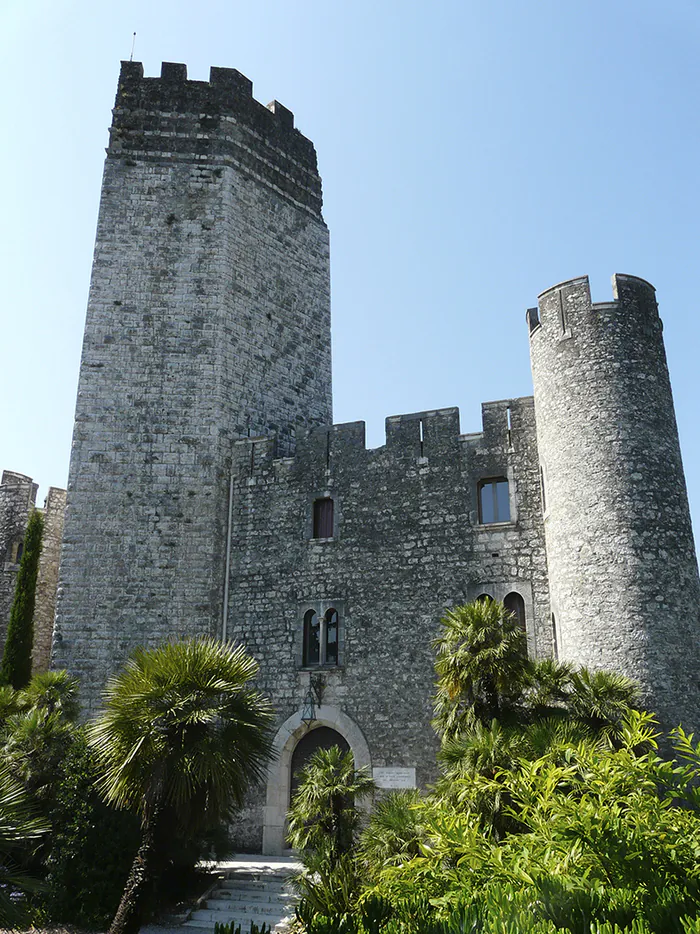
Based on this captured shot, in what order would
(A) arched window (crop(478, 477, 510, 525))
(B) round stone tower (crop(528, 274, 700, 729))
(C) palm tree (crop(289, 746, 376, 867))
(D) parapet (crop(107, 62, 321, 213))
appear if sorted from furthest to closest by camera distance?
(D) parapet (crop(107, 62, 321, 213)), (A) arched window (crop(478, 477, 510, 525)), (B) round stone tower (crop(528, 274, 700, 729)), (C) palm tree (crop(289, 746, 376, 867))

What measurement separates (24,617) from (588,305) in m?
14.6

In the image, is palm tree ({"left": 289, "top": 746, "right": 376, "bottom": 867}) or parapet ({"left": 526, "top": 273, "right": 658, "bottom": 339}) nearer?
palm tree ({"left": 289, "top": 746, "right": 376, "bottom": 867})

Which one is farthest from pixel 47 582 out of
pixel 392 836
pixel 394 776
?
pixel 392 836

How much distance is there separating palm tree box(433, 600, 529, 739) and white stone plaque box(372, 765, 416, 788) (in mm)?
2218

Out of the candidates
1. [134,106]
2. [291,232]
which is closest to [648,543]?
[291,232]

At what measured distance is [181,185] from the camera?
18766 mm

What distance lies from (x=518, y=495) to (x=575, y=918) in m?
10.3

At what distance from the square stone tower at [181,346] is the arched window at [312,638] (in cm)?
194

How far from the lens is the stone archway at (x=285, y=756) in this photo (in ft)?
46.8

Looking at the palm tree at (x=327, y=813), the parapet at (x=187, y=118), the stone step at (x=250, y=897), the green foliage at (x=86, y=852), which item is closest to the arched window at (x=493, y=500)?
the palm tree at (x=327, y=813)

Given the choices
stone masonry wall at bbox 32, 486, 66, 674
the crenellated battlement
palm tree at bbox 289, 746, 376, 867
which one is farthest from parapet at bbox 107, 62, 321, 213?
palm tree at bbox 289, 746, 376, 867

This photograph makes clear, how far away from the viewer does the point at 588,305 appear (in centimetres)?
1354

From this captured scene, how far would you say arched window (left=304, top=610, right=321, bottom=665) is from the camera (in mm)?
15156

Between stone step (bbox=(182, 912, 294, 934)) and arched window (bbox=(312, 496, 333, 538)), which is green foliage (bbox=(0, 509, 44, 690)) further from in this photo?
stone step (bbox=(182, 912, 294, 934))
